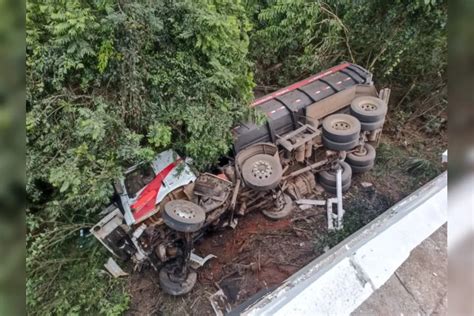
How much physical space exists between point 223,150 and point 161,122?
2.95 ft

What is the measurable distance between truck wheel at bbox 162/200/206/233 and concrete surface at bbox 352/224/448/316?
8.29ft

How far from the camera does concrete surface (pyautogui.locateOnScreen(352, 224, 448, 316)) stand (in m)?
1.58

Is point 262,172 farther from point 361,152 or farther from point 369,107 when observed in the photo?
point 369,107

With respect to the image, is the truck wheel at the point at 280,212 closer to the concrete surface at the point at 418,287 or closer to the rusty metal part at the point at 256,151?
the rusty metal part at the point at 256,151

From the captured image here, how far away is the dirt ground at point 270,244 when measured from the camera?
4484mm

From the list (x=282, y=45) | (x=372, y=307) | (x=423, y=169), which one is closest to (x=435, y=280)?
(x=372, y=307)

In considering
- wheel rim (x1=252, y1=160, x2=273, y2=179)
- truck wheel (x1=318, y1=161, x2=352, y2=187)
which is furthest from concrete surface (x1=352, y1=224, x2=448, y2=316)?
truck wheel (x1=318, y1=161, x2=352, y2=187)

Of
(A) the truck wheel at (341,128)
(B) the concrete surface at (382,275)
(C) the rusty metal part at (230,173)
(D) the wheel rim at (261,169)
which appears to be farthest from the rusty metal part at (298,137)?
(B) the concrete surface at (382,275)

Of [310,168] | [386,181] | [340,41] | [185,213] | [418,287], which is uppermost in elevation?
[418,287]

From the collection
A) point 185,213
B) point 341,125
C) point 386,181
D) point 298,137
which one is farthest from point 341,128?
point 185,213

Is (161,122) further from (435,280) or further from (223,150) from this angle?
(435,280)

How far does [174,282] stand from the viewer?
442 centimetres

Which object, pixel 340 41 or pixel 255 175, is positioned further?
pixel 340 41

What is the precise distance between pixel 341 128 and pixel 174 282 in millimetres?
3315
